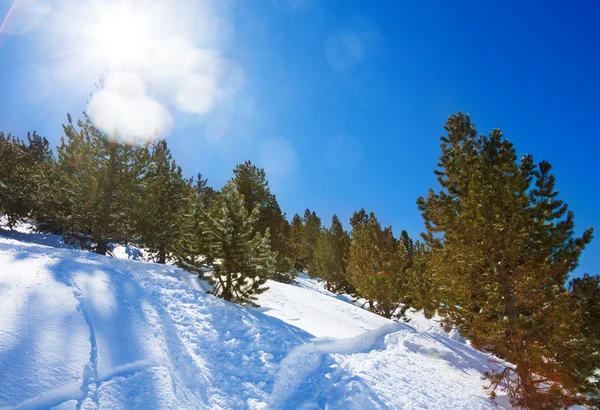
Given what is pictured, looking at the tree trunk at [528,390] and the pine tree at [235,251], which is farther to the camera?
the pine tree at [235,251]

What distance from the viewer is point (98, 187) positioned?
14867mm

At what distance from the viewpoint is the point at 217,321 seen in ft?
28.0

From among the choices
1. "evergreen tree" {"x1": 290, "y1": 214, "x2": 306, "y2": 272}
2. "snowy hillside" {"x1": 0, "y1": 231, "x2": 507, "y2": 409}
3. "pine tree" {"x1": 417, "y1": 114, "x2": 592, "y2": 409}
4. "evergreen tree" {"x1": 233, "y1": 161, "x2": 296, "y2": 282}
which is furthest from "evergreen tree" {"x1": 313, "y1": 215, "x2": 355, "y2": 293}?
"pine tree" {"x1": 417, "y1": 114, "x2": 592, "y2": 409}

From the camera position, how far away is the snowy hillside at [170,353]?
4797mm

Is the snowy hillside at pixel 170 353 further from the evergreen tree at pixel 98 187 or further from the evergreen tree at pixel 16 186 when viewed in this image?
the evergreen tree at pixel 16 186

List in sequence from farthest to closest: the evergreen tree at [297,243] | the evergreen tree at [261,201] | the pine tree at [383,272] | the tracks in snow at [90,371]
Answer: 1. the evergreen tree at [297,243]
2. the evergreen tree at [261,201]
3. the pine tree at [383,272]
4. the tracks in snow at [90,371]

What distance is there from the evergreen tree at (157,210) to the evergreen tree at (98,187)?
0.55m

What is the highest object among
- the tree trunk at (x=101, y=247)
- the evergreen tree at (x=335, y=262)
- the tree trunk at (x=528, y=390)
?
the evergreen tree at (x=335, y=262)

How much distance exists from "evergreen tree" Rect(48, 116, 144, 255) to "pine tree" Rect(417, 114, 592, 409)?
615 inches

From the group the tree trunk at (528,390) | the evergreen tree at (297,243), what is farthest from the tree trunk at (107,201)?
the tree trunk at (528,390)

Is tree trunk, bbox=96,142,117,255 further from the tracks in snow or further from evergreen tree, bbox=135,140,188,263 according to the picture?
the tracks in snow

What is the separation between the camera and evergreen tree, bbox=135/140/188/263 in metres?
16.3

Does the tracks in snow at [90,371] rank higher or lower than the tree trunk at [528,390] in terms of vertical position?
lower

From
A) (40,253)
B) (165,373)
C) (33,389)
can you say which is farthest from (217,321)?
(40,253)
